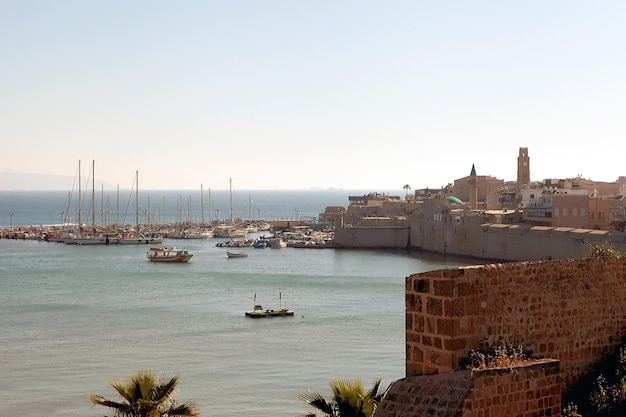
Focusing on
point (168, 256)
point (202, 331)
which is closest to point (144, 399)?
point (202, 331)

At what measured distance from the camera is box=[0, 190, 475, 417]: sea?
20.6m

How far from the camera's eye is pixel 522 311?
647 centimetres

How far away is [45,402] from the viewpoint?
770 inches

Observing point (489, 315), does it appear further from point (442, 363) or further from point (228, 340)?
point (228, 340)

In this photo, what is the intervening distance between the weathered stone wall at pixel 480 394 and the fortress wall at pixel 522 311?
203 millimetres

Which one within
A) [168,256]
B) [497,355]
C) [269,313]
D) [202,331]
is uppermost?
[497,355]

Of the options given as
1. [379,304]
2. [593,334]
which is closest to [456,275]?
[593,334]

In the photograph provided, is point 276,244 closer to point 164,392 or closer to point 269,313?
point 269,313

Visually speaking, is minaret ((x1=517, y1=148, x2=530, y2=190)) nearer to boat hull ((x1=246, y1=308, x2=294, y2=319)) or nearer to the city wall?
the city wall

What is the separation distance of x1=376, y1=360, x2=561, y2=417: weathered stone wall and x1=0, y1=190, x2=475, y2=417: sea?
12.5 metres

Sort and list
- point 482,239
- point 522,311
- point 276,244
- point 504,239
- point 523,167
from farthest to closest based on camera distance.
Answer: point 523,167, point 276,244, point 482,239, point 504,239, point 522,311

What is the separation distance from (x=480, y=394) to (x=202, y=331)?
25.0 metres

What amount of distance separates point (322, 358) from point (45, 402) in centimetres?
803

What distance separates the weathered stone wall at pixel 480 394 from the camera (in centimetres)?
557
